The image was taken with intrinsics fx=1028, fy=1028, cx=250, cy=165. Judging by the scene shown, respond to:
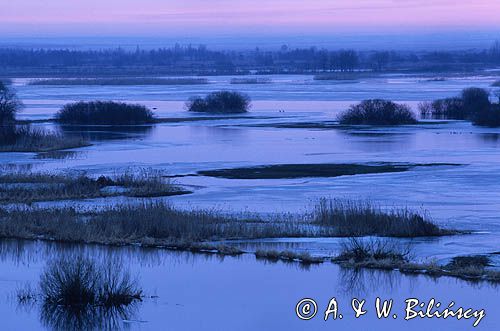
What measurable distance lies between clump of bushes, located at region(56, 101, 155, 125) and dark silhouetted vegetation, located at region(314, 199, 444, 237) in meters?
33.9

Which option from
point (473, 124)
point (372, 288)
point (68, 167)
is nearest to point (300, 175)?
point (68, 167)

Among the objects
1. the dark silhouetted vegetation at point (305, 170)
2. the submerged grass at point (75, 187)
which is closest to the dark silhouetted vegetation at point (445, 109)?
the dark silhouetted vegetation at point (305, 170)

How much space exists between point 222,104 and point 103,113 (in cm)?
953

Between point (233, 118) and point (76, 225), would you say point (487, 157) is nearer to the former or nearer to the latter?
point (76, 225)

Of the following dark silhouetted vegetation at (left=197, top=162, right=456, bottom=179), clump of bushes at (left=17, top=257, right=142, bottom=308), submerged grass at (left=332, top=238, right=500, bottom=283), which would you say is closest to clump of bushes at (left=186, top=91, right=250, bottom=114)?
dark silhouetted vegetation at (left=197, top=162, right=456, bottom=179)

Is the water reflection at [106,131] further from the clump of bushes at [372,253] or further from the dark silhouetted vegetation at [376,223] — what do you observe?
the clump of bushes at [372,253]

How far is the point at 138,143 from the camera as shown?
41.6 m

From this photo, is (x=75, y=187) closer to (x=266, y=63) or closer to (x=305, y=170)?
(x=305, y=170)

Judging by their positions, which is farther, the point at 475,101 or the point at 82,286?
the point at 475,101

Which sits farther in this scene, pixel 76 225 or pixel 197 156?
pixel 197 156

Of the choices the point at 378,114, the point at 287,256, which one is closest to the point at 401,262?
the point at 287,256

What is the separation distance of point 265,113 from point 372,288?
4336 cm

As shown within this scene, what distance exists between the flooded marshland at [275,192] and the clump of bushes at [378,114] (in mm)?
1164

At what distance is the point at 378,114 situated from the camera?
52.2 metres
